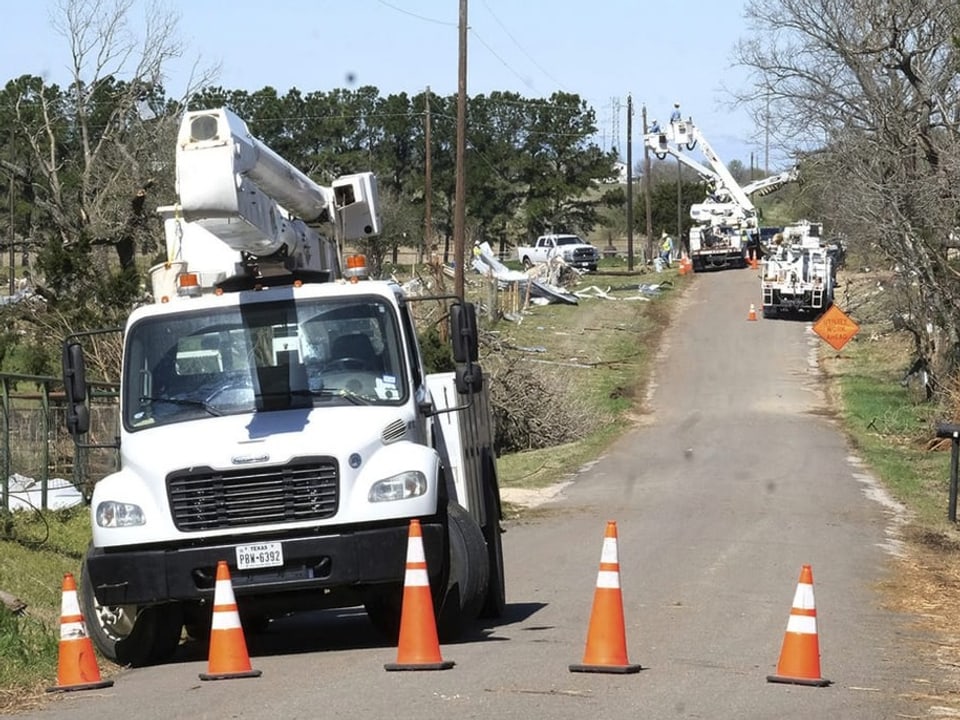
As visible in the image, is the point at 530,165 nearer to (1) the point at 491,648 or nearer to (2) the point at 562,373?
(2) the point at 562,373

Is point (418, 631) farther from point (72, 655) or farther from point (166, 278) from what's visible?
point (166, 278)

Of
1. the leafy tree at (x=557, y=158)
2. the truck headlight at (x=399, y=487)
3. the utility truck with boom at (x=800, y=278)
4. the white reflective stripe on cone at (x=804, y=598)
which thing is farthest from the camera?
the leafy tree at (x=557, y=158)

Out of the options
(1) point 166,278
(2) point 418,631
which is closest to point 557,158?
(1) point 166,278

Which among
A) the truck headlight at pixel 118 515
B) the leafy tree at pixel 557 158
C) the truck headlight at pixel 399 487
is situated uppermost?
the leafy tree at pixel 557 158

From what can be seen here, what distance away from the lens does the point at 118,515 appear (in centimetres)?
1012

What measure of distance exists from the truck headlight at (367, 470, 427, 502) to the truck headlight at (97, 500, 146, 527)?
1.49 metres

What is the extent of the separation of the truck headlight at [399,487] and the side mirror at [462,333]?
1.04 m

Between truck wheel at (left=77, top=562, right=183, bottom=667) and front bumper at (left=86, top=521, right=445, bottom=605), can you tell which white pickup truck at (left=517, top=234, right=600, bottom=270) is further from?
front bumper at (left=86, top=521, right=445, bottom=605)

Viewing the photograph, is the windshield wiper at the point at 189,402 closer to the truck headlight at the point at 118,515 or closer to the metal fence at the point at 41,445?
the truck headlight at the point at 118,515

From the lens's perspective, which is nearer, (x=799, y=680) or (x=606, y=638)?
(x=799, y=680)

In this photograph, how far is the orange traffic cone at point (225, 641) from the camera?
924cm

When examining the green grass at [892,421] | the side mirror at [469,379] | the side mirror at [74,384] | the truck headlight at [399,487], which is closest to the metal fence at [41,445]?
the side mirror at [74,384]

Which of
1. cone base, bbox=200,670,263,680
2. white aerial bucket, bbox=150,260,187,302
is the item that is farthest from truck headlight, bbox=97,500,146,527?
white aerial bucket, bbox=150,260,187,302

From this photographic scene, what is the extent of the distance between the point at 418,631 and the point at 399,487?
1.17m
